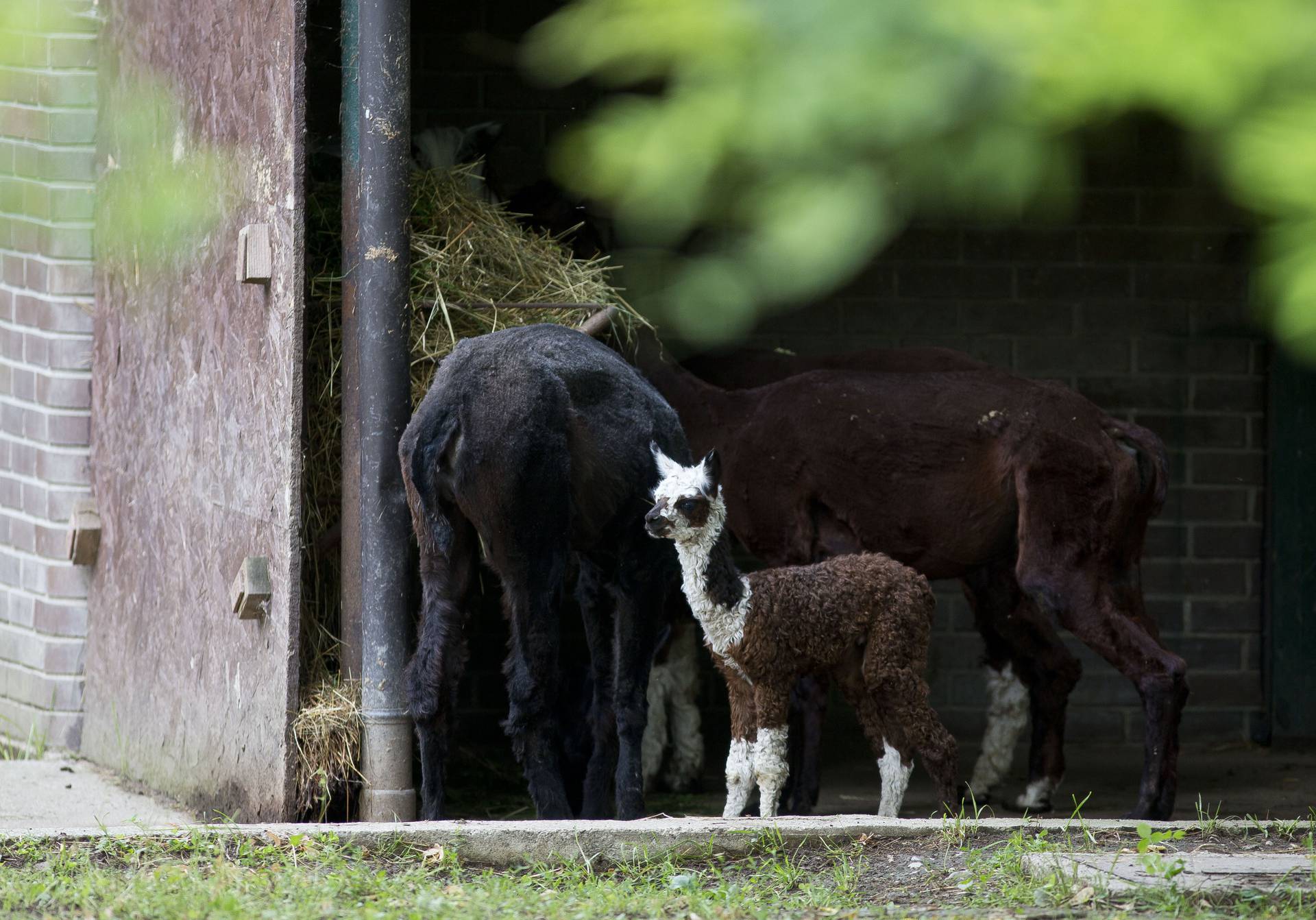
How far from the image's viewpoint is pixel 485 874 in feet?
14.9

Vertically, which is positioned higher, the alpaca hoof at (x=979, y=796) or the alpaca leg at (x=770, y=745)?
the alpaca leg at (x=770, y=745)

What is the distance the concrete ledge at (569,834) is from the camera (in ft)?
15.4

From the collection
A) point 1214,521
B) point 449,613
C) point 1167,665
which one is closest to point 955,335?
point 1214,521

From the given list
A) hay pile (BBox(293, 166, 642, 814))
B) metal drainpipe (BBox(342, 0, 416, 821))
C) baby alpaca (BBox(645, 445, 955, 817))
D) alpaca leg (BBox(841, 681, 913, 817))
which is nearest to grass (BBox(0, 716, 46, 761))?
hay pile (BBox(293, 166, 642, 814))

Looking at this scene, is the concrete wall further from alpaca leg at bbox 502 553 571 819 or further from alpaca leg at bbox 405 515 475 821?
alpaca leg at bbox 502 553 571 819

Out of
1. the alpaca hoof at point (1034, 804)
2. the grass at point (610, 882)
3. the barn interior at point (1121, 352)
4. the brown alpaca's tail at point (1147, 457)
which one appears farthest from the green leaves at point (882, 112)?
the barn interior at point (1121, 352)

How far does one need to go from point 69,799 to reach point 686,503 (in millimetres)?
2913

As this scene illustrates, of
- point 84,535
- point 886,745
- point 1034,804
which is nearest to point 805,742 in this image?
point 886,745

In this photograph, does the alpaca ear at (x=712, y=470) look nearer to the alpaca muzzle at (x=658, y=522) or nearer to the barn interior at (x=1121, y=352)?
the alpaca muzzle at (x=658, y=522)

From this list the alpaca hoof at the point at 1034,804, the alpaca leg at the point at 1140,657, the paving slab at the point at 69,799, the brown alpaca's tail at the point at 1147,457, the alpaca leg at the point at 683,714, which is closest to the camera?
the paving slab at the point at 69,799

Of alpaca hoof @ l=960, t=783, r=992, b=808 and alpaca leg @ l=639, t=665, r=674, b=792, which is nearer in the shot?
alpaca hoof @ l=960, t=783, r=992, b=808

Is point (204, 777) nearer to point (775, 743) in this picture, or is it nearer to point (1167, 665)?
point (775, 743)

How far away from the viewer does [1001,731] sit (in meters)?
7.17

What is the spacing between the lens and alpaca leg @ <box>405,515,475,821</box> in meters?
5.31
